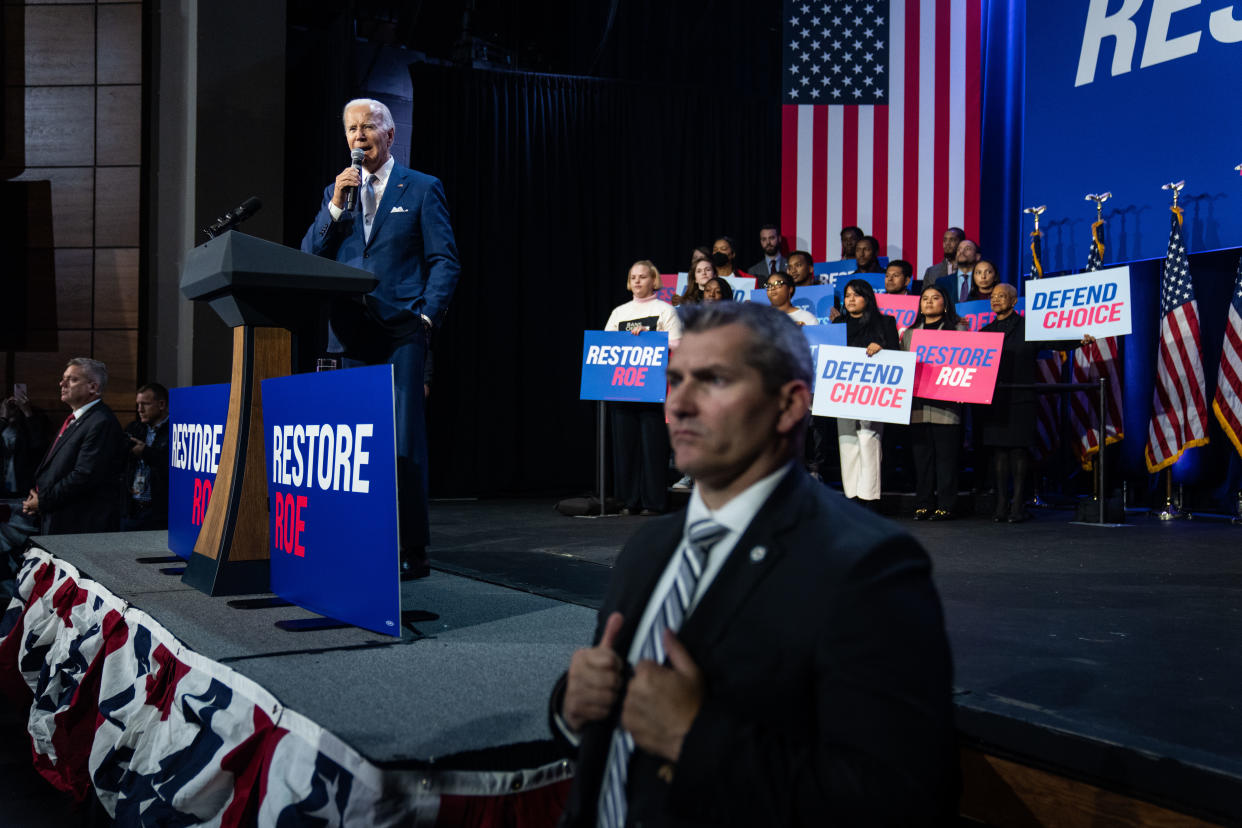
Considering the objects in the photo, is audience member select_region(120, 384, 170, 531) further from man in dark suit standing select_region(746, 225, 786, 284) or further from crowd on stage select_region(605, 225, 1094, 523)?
man in dark suit standing select_region(746, 225, 786, 284)

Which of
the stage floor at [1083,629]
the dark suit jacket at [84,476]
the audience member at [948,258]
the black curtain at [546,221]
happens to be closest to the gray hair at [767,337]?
the stage floor at [1083,629]

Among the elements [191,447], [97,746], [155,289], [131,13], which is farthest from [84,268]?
[97,746]

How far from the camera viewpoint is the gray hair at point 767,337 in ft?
3.95

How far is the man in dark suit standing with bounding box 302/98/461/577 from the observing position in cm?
321

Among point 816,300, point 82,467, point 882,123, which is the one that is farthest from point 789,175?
point 82,467

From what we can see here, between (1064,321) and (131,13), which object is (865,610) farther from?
(131,13)

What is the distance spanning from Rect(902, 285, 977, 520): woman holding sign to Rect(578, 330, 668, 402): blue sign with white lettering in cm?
171

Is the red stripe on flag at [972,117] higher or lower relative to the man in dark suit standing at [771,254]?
higher

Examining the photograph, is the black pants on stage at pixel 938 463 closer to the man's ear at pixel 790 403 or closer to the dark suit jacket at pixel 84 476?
the dark suit jacket at pixel 84 476

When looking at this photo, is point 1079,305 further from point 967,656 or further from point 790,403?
point 790,403

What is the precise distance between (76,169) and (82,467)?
345 cm

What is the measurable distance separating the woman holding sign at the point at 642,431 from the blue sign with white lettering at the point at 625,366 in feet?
0.35

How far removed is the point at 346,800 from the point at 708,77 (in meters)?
10.0

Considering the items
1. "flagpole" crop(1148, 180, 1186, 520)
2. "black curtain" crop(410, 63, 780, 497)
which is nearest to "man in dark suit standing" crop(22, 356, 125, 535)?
"black curtain" crop(410, 63, 780, 497)
